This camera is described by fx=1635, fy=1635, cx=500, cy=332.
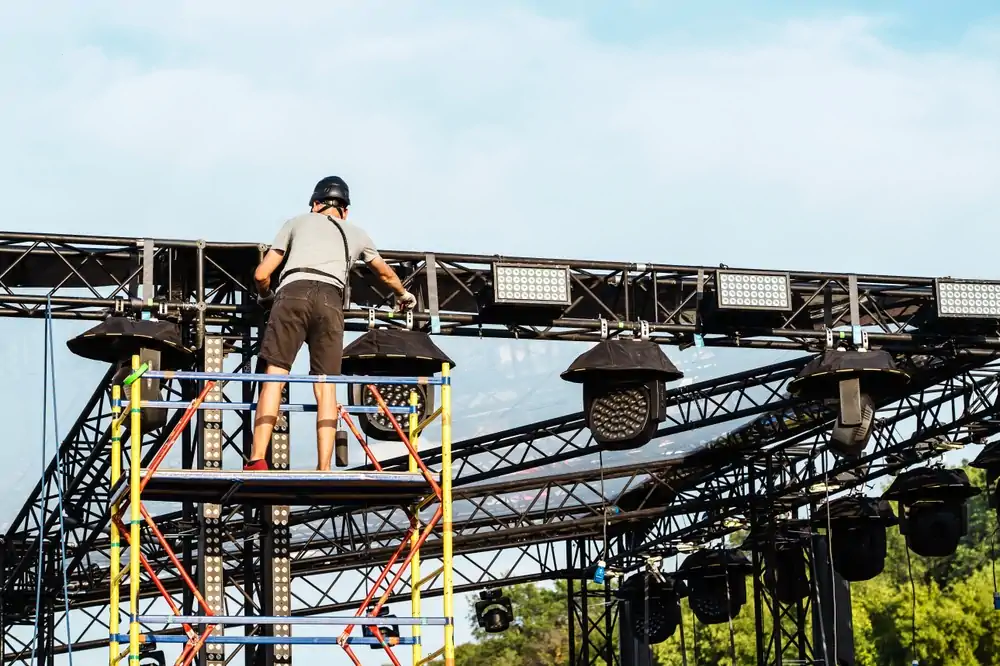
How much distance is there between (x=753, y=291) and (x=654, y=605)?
1409 cm

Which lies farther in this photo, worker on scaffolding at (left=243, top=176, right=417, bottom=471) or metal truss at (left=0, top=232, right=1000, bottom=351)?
metal truss at (left=0, top=232, right=1000, bottom=351)

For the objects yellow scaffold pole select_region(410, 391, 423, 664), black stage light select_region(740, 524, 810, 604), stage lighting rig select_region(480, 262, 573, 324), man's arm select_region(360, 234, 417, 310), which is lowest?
yellow scaffold pole select_region(410, 391, 423, 664)

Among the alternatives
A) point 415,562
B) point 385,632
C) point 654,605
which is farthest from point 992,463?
point 385,632

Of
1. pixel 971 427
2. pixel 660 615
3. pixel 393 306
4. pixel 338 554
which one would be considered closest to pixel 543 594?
pixel 660 615

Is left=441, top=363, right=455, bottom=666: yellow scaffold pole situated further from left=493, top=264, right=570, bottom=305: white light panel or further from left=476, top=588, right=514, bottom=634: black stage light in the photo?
left=476, top=588, right=514, bottom=634: black stage light

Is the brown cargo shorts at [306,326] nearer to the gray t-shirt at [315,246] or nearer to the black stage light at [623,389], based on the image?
the gray t-shirt at [315,246]

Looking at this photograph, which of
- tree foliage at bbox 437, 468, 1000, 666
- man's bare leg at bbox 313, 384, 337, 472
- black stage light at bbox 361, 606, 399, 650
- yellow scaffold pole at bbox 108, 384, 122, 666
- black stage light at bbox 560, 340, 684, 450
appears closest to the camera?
yellow scaffold pole at bbox 108, 384, 122, 666

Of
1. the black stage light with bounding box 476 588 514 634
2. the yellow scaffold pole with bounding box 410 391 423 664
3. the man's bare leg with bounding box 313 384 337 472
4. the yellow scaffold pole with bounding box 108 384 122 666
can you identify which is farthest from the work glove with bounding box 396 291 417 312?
the black stage light with bounding box 476 588 514 634

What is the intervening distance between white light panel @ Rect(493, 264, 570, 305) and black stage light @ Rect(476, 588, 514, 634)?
14.1 meters

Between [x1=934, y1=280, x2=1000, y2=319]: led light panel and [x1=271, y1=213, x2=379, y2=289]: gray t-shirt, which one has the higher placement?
[x1=934, y1=280, x2=1000, y2=319]: led light panel

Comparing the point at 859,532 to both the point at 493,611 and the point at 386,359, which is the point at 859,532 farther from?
the point at 386,359

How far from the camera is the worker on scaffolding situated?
10.3 m

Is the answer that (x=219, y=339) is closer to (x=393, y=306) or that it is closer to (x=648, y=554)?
(x=393, y=306)

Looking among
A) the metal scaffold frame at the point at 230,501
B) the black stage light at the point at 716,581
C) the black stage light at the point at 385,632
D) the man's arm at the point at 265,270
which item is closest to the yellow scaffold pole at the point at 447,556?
the metal scaffold frame at the point at 230,501
